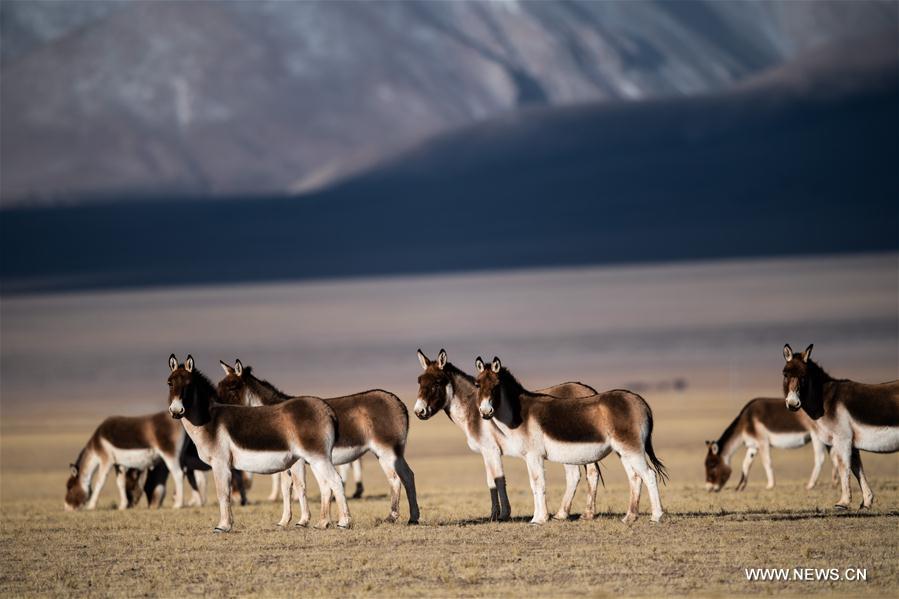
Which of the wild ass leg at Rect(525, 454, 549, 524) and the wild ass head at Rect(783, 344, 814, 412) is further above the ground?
the wild ass head at Rect(783, 344, 814, 412)

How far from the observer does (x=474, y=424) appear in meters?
20.3

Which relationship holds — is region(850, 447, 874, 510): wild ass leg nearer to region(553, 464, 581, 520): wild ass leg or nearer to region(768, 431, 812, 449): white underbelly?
region(553, 464, 581, 520): wild ass leg

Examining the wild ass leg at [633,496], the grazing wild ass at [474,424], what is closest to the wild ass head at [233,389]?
the grazing wild ass at [474,424]

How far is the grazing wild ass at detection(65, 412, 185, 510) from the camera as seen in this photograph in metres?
24.2

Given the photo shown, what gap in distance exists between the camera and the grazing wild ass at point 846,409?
19.5 metres

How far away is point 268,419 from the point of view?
1920 cm

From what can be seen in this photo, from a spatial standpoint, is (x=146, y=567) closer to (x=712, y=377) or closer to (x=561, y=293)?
(x=712, y=377)

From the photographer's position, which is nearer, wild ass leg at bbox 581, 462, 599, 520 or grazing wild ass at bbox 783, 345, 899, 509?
grazing wild ass at bbox 783, 345, 899, 509

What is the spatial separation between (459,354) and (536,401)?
168ft

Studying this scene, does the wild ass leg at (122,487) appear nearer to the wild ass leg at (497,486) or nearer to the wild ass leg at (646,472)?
the wild ass leg at (497,486)

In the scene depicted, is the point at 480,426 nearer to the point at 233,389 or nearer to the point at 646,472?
the point at 646,472

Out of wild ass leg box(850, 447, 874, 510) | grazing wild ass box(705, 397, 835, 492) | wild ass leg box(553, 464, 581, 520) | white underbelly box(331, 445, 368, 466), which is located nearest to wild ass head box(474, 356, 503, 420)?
wild ass leg box(553, 464, 581, 520)

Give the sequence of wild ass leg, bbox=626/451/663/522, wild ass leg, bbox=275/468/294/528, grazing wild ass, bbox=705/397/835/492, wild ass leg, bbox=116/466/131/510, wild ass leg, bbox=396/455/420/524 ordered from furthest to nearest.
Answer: wild ass leg, bbox=116/466/131/510
grazing wild ass, bbox=705/397/835/492
wild ass leg, bbox=275/468/294/528
wild ass leg, bbox=396/455/420/524
wild ass leg, bbox=626/451/663/522

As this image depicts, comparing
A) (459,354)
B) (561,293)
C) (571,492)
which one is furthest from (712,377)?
(561,293)
